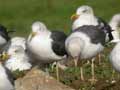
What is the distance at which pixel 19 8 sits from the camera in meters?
28.4

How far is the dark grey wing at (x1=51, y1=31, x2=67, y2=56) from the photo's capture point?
44.3 feet

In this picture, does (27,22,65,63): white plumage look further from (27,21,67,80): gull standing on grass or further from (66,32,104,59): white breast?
(66,32,104,59): white breast

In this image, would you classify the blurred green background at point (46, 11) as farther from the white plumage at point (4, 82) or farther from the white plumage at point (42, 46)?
the white plumage at point (4, 82)

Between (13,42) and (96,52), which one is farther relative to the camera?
(13,42)

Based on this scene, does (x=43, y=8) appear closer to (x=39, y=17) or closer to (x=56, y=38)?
(x=39, y=17)

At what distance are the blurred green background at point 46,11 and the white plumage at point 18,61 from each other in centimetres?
874

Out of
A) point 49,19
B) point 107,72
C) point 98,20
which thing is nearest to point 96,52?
point 107,72

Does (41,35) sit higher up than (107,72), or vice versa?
(41,35)

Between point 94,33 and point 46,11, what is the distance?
13753 millimetres

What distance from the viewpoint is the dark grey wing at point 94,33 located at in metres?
13.8

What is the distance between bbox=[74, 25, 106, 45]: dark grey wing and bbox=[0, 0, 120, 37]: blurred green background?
983cm

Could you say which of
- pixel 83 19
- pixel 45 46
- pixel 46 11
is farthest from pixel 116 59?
pixel 46 11

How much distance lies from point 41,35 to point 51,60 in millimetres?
635

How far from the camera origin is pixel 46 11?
27.6 m
